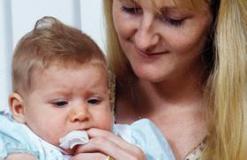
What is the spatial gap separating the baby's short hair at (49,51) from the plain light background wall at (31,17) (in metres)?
0.67

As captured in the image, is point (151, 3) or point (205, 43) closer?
point (151, 3)

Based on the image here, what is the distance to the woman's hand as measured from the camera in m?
1.60

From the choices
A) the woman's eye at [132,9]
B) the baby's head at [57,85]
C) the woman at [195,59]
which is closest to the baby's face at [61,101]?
the baby's head at [57,85]

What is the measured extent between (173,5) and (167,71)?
0.18 metres

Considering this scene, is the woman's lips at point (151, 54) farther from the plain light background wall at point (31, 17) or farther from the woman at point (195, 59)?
the plain light background wall at point (31, 17)

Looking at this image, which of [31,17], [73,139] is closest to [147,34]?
[73,139]

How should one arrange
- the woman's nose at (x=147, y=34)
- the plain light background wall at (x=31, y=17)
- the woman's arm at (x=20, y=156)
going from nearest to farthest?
the woman's arm at (x=20, y=156), the woman's nose at (x=147, y=34), the plain light background wall at (x=31, y=17)

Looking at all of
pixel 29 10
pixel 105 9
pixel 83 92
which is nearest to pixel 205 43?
pixel 105 9

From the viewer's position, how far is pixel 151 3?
67.3 inches

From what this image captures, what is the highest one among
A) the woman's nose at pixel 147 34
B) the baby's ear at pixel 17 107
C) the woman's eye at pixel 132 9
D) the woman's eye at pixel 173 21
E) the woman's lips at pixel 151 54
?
the woman's eye at pixel 132 9

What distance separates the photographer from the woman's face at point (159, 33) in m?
1.74

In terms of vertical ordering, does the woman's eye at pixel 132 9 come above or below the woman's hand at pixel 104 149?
above

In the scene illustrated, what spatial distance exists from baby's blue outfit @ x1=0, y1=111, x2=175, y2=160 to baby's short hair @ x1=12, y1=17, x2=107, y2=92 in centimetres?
8

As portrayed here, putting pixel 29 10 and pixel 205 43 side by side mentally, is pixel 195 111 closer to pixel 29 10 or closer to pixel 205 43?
pixel 205 43
